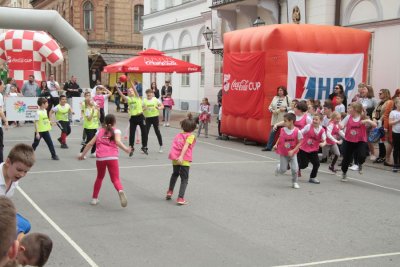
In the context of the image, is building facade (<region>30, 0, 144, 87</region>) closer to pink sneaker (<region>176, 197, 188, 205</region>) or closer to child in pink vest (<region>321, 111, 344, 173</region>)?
child in pink vest (<region>321, 111, 344, 173</region>)

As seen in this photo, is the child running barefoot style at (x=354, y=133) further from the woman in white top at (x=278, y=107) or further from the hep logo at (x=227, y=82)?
the hep logo at (x=227, y=82)

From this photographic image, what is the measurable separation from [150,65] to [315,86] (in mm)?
9080

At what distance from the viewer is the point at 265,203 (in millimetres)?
7633

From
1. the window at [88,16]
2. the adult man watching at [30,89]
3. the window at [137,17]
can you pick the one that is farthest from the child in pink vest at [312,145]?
the window at [88,16]

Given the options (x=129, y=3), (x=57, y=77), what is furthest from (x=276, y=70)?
(x=57, y=77)

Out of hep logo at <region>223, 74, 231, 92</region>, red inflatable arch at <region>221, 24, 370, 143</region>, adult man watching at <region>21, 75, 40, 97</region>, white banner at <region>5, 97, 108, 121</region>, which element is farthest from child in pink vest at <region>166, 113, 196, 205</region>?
adult man watching at <region>21, 75, 40, 97</region>

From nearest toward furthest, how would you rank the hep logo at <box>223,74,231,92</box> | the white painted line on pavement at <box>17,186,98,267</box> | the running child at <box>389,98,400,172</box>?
the white painted line on pavement at <box>17,186,98,267</box>, the running child at <box>389,98,400,172</box>, the hep logo at <box>223,74,231,92</box>

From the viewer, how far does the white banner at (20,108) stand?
18031mm

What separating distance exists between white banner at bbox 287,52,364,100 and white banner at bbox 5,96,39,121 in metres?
9.71

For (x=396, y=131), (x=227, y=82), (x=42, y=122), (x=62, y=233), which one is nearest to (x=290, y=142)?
(x=396, y=131)

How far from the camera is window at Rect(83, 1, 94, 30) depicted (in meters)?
46.5

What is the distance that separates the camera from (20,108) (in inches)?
717

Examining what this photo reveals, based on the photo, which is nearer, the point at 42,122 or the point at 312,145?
the point at 312,145

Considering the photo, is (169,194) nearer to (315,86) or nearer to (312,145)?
(312,145)
